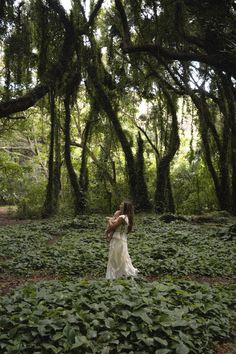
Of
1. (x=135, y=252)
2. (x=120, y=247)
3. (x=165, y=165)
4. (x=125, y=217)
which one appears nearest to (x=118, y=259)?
(x=120, y=247)

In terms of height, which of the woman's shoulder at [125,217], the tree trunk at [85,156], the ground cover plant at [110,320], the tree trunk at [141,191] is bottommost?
the ground cover plant at [110,320]

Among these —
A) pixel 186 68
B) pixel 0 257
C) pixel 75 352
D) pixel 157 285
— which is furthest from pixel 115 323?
pixel 186 68

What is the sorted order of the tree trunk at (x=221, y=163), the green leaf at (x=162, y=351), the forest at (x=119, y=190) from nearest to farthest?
1. the green leaf at (x=162, y=351)
2. the forest at (x=119, y=190)
3. the tree trunk at (x=221, y=163)

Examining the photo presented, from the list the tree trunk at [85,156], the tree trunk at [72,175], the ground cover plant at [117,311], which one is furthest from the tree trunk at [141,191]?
the ground cover plant at [117,311]

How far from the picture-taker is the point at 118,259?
8.26 metres

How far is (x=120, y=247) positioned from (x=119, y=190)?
1530 cm

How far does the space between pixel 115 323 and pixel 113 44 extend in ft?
66.0

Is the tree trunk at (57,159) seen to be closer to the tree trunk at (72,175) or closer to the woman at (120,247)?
the tree trunk at (72,175)

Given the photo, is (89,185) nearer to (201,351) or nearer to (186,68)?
(186,68)

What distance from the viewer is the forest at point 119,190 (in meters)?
5.05

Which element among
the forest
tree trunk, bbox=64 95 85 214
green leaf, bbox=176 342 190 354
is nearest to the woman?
the forest

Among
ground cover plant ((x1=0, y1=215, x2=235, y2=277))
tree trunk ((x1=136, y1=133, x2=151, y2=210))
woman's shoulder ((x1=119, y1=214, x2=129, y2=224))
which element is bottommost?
ground cover plant ((x1=0, y1=215, x2=235, y2=277))

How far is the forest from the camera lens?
5051 millimetres

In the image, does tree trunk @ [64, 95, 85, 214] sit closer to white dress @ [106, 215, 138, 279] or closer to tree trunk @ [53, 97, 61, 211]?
tree trunk @ [53, 97, 61, 211]
